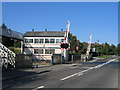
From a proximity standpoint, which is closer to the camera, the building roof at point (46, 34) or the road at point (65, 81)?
the road at point (65, 81)

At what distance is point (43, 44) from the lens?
62500 mm

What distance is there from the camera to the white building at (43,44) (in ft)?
200

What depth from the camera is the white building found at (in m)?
60.8

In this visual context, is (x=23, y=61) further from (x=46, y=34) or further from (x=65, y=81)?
(x=46, y=34)

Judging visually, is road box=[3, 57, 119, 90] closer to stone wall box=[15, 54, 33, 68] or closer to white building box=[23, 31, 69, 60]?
stone wall box=[15, 54, 33, 68]

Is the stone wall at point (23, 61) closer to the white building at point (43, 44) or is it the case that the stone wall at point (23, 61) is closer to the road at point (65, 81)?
the road at point (65, 81)

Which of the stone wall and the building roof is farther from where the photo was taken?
the building roof

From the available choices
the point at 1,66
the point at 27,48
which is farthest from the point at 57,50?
the point at 1,66

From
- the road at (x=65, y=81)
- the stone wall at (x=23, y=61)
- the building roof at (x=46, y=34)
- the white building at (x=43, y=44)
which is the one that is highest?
the building roof at (x=46, y=34)

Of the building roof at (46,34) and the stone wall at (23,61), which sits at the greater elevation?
the building roof at (46,34)

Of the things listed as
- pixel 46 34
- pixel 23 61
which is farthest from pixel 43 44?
pixel 23 61

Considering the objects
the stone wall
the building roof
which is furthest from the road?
the building roof

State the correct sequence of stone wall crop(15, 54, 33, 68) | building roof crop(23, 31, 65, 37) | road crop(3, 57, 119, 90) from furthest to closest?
building roof crop(23, 31, 65, 37), stone wall crop(15, 54, 33, 68), road crop(3, 57, 119, 90)

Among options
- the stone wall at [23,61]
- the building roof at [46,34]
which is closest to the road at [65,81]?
the stone wall at [23,61]
